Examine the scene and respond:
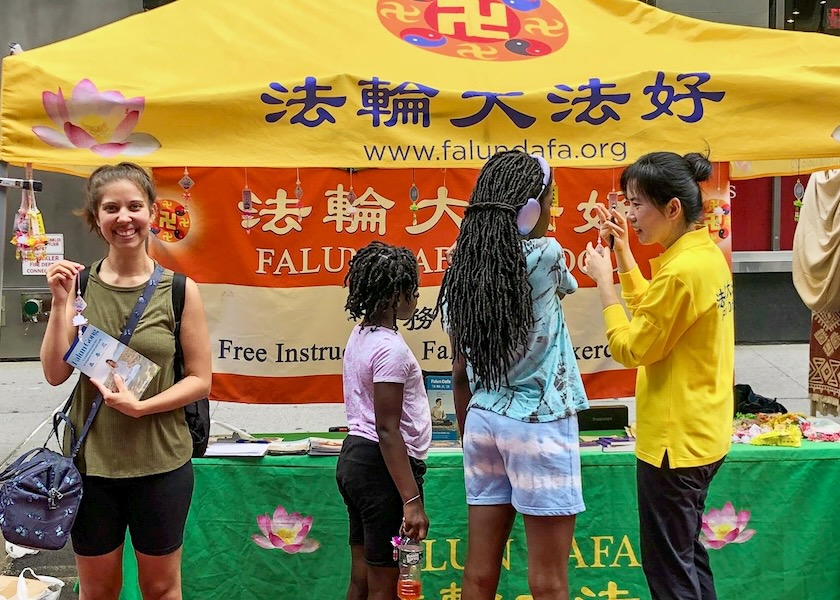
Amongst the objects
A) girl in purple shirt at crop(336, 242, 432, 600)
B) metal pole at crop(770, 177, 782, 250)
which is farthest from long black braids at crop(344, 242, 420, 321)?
metal pole at crop(770, 177, 782, 250)

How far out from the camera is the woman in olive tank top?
8.28 feet

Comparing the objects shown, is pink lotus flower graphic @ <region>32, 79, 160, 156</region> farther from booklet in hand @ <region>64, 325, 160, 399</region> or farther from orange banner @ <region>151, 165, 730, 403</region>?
orange banner @ <region>151, 165, 730, 403</region>

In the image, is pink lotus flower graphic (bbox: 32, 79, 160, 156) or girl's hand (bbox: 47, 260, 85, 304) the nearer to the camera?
girl's hand (bbox: 47, 260, 85, 304)

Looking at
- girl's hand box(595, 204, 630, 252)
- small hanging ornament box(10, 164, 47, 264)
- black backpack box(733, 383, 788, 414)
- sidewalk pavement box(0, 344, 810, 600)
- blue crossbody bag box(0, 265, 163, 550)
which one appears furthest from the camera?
sidewalk pavement box(0, 344, 810, 600)

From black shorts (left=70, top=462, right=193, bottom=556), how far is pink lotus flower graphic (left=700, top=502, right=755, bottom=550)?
2248 millimetres

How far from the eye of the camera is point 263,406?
7.75 m

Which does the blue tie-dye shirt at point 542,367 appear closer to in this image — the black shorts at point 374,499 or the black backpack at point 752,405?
the black shorts at point 374,499

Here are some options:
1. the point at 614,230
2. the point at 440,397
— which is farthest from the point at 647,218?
the point at 440,397

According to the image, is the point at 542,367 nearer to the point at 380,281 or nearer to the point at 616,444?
the point at 380,281

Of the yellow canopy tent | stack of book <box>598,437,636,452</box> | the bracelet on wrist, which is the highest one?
the yellow canopy tent

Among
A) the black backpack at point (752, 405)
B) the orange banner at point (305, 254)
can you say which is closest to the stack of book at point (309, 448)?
the orange banner at point (305, 254)

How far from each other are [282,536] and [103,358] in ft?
4.68

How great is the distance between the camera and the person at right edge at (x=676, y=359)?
8.68ft

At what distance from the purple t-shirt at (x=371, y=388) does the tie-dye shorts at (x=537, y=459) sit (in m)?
0.34
